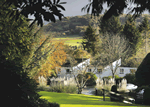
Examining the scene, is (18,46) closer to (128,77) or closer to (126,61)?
(128,77)

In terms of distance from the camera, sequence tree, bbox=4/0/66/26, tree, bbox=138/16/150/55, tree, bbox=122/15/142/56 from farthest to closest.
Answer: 1. tree, bbox=138/16/150/55
2. tree, bbox=122/15/142/56
3. tree, bbox=4/0/66/26

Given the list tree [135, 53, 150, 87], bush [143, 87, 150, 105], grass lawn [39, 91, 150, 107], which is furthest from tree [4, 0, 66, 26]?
tree [135, 53, 150, 87]

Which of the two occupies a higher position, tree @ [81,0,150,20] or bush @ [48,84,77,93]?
tree @ [81,0,150,20]

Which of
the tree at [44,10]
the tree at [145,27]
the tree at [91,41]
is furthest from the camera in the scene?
the tree at [145,27]

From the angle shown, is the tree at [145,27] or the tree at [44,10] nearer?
the tree at [44,10]

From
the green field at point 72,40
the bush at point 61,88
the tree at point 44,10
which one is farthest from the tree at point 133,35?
the tree at point 44,10

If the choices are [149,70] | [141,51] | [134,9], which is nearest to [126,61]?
→ [141,51]

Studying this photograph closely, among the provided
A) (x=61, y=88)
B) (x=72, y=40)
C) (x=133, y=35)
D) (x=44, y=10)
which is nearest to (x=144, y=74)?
(x=61, y=88)

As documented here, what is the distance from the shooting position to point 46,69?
23.6 meters

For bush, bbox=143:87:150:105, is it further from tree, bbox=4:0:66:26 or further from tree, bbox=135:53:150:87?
tree, bbox=4:0:66:26

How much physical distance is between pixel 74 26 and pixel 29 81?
71.6 m

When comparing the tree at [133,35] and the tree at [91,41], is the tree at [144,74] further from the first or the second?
the tree at [91,41]

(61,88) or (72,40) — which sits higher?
(72,40)

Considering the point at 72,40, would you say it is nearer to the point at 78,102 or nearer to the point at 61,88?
the point at 61,88
